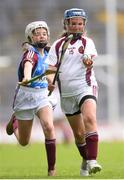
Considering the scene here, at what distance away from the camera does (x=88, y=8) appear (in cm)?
3734

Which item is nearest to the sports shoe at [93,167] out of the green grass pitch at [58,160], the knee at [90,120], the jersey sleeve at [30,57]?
the knee at [90,120]

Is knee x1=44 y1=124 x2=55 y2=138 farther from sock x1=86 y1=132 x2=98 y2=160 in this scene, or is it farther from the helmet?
the helmet

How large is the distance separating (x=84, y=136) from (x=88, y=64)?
1.23 meters

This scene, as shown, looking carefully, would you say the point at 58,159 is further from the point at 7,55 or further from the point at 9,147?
the point at 7,55

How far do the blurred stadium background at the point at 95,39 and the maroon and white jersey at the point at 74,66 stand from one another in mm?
20964

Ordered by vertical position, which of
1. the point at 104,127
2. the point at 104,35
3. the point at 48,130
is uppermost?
the point at 48,130

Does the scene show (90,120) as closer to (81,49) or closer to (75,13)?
(81,49)

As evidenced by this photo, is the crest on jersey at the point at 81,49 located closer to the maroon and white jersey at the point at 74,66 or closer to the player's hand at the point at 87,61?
the maroon and white jersey at the point at 74,66

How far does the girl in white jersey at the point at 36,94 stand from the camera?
46.5 feet

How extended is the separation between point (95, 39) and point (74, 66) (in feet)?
76.9

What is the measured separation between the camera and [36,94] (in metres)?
14.4

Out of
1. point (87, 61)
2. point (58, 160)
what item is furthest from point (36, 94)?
point (58, 160)

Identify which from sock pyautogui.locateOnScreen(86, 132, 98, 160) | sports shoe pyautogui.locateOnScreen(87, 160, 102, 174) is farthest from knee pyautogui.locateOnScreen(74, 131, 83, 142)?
sports shoe pyautogui.locateOnScreen(87, 160, 102, 174)

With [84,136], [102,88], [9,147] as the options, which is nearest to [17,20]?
[102,88]
